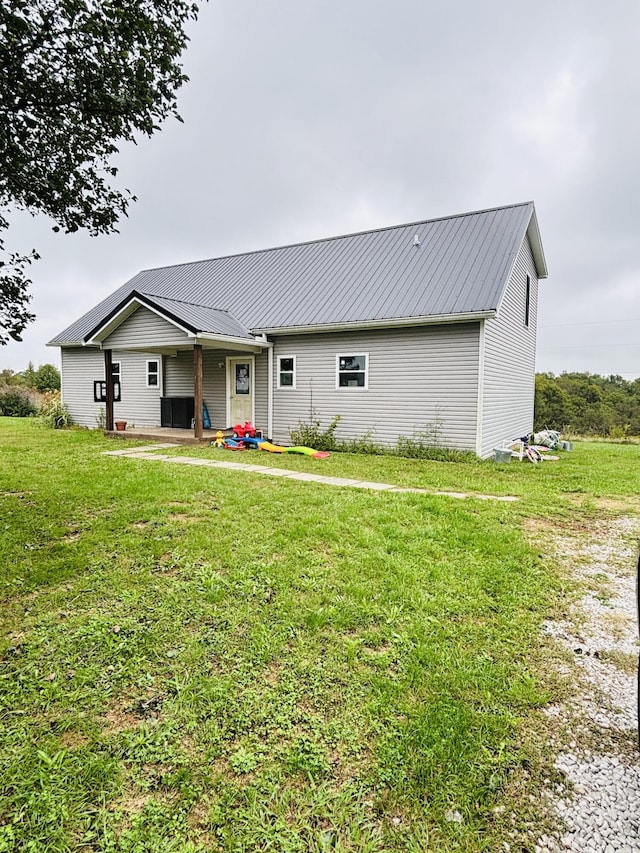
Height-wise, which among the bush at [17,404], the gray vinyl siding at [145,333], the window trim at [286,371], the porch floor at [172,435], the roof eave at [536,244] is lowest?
the porch floor at [172,435]

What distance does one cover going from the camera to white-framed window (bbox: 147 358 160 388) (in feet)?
47.4

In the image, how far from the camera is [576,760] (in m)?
1.92

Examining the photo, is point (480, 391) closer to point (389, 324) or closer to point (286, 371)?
point (389, 324)

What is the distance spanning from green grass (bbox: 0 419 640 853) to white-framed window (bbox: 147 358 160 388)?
10.1 meters

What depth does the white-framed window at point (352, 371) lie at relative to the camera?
1092 cm

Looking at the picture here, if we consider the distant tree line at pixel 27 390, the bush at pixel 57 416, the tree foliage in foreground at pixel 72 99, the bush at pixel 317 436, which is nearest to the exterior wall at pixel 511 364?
the bush at pixel 317 436

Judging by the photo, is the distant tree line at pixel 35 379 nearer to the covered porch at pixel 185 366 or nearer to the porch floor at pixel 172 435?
the covered porch at pixel 185 366

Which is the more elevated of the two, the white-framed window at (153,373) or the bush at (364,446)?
the white-framed window at (153,373)

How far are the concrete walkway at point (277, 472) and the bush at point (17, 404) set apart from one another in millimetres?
14665

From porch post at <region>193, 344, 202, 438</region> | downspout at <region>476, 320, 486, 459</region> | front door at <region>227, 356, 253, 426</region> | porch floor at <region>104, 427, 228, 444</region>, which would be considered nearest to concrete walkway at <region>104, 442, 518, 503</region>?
porch floor at <region>104, 427, 228, 444</region>

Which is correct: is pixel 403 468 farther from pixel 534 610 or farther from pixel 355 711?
pixel 355 711

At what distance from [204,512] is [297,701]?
307 centimetres

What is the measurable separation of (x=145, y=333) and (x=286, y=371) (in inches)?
146

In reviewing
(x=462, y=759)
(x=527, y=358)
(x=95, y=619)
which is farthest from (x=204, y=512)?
(x=527, y=358)
